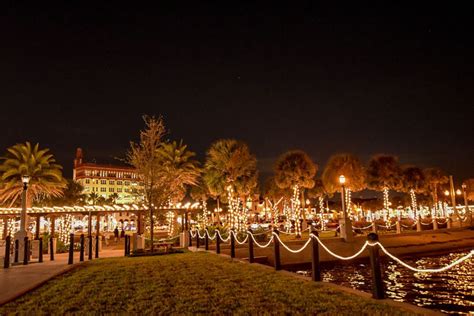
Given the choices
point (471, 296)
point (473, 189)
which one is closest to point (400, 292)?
point (471, 296)

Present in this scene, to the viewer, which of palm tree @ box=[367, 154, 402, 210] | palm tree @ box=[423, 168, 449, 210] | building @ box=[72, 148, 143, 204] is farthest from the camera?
building @ box=[72, 148, 143, 204]

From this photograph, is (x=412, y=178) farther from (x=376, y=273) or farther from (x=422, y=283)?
(x=376, y=273)

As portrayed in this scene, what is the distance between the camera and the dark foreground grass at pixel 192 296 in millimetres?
6648

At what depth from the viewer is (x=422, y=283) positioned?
12.8m

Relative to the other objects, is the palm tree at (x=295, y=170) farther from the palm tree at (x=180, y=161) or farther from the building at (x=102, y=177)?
→ the building at (x=102, y=177)

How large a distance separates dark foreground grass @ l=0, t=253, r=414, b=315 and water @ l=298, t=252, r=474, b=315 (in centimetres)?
372

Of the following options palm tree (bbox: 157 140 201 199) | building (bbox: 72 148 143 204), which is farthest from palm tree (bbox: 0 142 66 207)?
building (bbox: 72 148 143 204)

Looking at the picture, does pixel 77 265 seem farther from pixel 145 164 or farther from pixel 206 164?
pixel 206 164

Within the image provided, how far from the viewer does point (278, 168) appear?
36.0 m

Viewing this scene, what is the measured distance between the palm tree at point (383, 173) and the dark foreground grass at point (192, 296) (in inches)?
1258

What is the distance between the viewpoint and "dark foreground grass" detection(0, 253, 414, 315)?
6.65 metres

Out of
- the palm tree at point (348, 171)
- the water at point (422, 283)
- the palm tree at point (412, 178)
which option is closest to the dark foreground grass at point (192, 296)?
the water at point (422, 283)

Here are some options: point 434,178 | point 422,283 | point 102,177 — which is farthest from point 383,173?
point 102,177

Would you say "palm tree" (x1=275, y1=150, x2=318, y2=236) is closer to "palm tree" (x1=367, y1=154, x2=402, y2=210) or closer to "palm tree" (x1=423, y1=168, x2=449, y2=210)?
"palm tree" (x1=367, y1=154, x2=402, y2=210)
